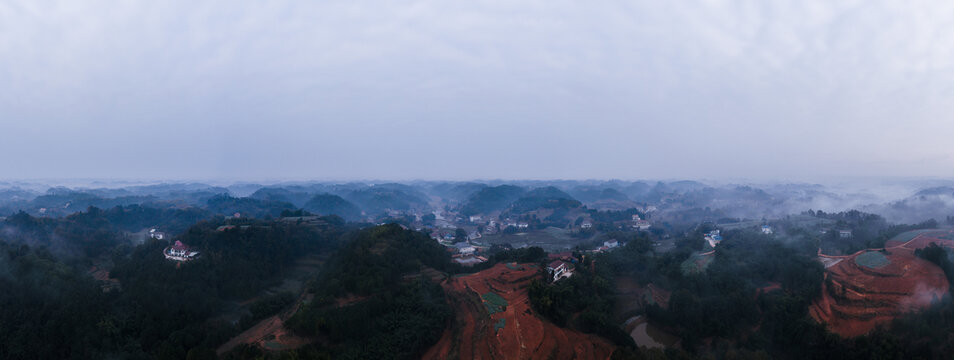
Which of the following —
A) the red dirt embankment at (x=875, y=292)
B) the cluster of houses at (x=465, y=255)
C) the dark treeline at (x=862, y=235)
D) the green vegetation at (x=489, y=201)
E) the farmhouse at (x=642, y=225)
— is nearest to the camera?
the red dirt embankment at (x=875, y=292)

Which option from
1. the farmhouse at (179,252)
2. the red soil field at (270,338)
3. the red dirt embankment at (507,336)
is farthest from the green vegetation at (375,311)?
Answer: the farmhouse at (179,252)

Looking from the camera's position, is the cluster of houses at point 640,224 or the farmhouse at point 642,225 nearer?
the cluster of houses at point 640,224

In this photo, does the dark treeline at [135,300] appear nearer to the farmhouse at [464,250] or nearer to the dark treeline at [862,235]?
the farmhouse at [464,250]

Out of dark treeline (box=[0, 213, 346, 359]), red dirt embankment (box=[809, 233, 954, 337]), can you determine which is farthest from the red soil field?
red dirt embankment (box=[809, 233, 954, 337])

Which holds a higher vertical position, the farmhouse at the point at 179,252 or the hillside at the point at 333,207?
the farmhouse at the point at 179,252

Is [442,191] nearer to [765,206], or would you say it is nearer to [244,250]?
[765,206]

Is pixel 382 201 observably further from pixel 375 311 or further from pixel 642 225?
pixel 375 311
